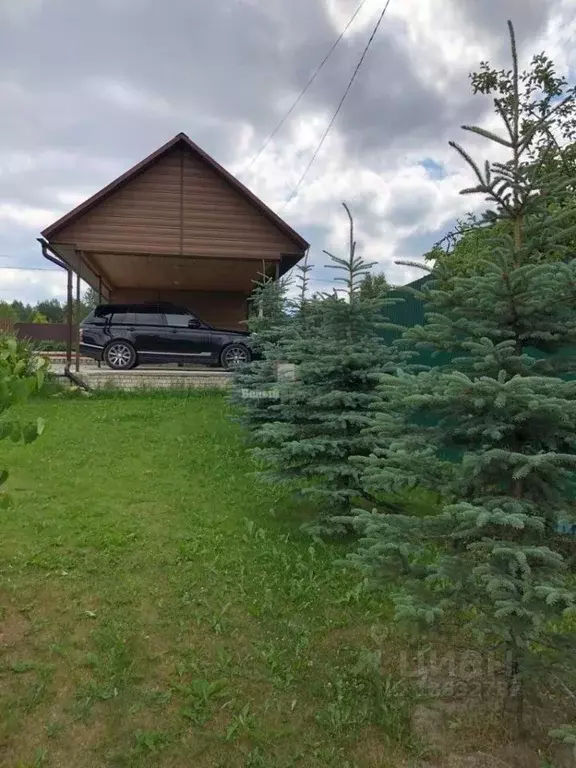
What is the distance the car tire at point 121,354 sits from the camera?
38.9 feet

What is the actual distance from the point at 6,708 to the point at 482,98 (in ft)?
31.9

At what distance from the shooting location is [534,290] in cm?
232

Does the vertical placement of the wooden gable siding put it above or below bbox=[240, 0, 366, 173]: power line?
below

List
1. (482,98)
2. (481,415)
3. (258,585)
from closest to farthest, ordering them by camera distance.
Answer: (481,415), (258,585), (482,98)

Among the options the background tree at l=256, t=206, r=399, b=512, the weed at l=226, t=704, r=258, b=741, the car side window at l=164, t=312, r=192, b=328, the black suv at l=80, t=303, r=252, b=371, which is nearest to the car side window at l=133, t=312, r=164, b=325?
the black suv at l=80, t=303, r=252, b=371

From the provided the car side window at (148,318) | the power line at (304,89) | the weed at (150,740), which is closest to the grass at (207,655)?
the weed at (150,740)

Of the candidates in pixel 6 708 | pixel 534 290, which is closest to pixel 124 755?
pixel 6 708

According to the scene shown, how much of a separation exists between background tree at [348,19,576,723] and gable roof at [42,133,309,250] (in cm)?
934

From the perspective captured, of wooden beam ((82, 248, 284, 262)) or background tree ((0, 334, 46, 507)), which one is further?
wooden beam ((82, 248, 284, 262))

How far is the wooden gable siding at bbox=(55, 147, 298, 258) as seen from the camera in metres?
11.4

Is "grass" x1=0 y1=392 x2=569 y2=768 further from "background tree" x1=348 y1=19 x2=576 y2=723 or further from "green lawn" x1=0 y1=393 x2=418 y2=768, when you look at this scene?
"background tree" x1=348 y1=19 x2=576 y2=723

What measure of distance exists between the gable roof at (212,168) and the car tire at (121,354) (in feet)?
8.23

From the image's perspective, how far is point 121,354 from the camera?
39.1ft

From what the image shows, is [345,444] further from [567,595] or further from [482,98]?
[482,98]
